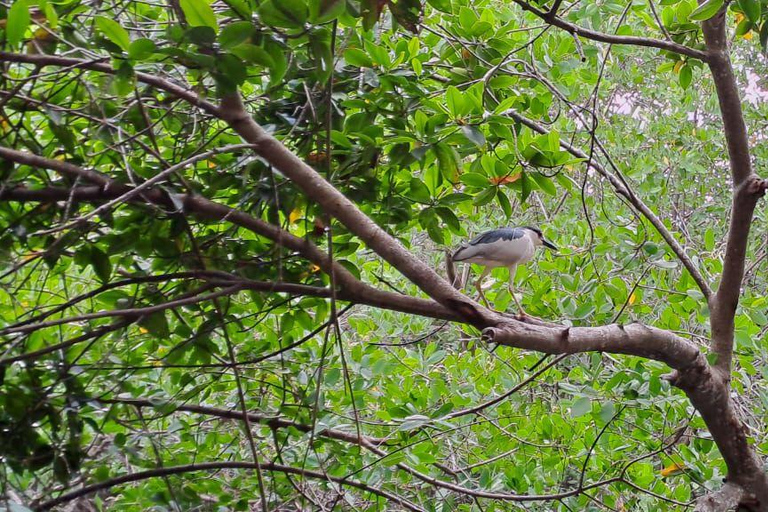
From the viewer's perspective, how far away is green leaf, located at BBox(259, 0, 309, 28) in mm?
1502

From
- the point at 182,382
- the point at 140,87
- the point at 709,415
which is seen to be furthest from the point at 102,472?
the point at 709,415

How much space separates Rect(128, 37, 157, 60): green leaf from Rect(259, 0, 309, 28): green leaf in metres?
0.23

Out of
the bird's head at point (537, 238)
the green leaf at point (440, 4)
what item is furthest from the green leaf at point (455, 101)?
the bird's head at point (537, 238)

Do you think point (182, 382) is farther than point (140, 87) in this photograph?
Yes

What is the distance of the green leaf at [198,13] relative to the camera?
1.50 metres

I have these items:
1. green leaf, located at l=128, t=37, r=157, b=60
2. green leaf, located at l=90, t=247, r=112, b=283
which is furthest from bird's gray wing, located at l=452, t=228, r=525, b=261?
green leaf, located at l=128, t=37, r=157, b=60

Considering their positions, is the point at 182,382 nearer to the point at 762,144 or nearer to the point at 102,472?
the point at 102,472

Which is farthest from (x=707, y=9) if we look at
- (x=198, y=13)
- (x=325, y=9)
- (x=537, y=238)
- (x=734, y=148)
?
(x=537, y=238)

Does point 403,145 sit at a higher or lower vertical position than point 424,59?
lower

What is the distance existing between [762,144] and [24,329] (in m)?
4.84

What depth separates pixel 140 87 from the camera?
2.06 meters

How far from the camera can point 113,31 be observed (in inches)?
61.1

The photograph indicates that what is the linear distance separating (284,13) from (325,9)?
0.10 m

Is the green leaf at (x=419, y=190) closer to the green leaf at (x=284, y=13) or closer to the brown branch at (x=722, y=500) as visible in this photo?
the green leaf at (x=284, y=13)
